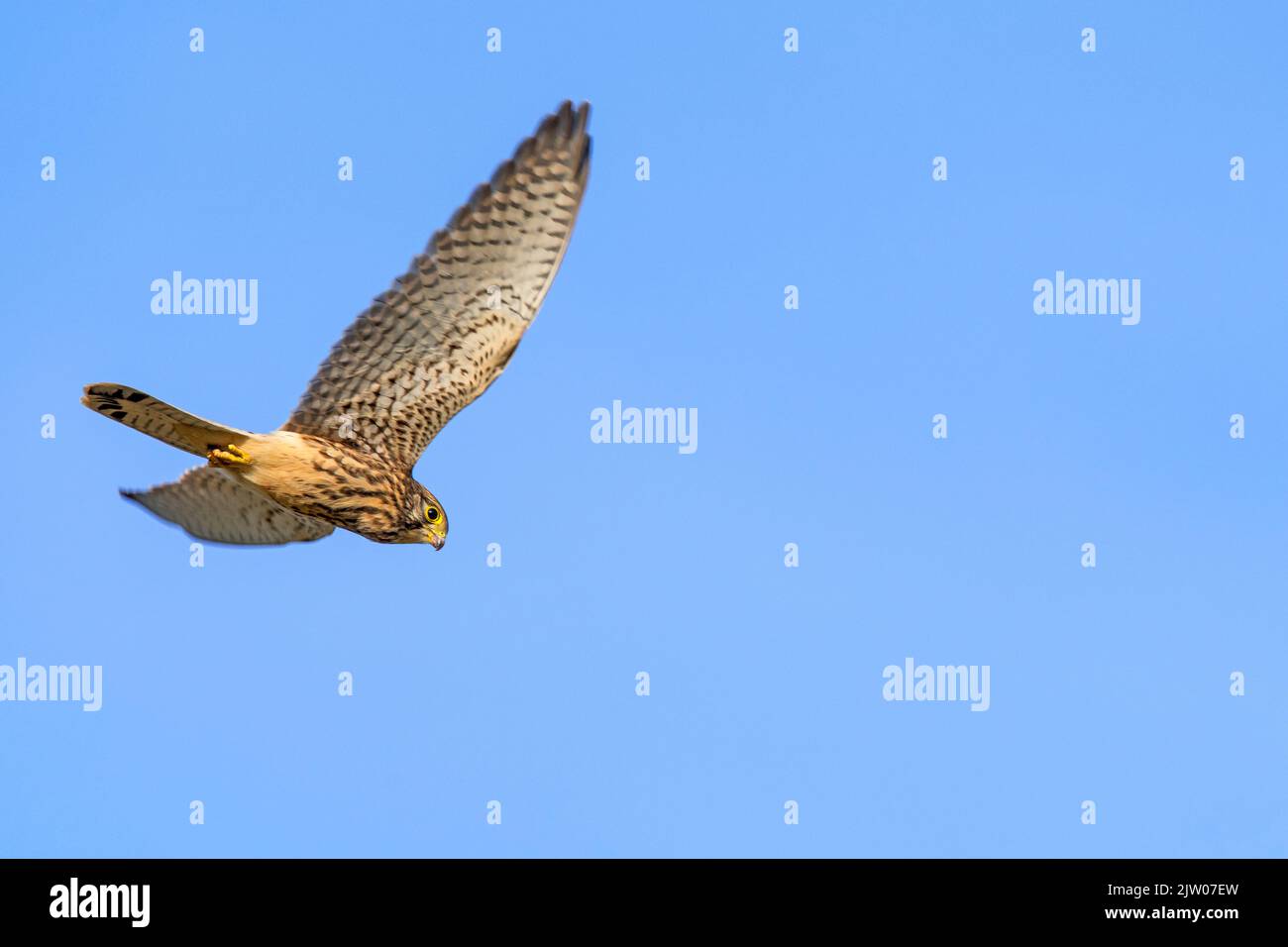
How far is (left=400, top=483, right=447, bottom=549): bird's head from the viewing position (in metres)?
12.5

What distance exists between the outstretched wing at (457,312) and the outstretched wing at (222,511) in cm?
126

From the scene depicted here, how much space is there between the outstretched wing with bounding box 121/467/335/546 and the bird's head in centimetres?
127

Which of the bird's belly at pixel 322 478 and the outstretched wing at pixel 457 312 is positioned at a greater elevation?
the outstretched wing at pixel 457 312

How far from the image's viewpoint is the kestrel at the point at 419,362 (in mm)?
12289

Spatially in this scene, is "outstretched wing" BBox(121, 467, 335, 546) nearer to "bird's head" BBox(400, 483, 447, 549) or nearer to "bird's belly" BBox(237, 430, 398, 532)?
"bird's belly" BBox(237, 430, 398, 532)

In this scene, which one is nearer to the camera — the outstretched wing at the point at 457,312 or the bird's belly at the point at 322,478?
the bird's belly at the point at 322,478

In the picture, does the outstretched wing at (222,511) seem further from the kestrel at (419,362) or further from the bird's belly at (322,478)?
the bird's belly at (322,478)

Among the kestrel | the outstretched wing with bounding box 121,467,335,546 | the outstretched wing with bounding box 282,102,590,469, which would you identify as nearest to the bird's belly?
the kestrel

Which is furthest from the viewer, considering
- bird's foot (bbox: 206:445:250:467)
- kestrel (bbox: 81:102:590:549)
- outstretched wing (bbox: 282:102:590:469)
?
outstretched wing (bbox: 282:102:590:469)

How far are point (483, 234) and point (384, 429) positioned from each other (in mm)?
1574

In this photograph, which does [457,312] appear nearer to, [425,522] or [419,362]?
[419,362]

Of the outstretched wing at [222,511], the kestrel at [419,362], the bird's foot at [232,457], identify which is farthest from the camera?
the outstretched wing at [222,511]

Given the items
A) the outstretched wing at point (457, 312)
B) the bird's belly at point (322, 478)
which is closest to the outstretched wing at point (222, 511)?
the bird's belly at point (322, 478)

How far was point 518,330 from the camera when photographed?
12.9 meters
